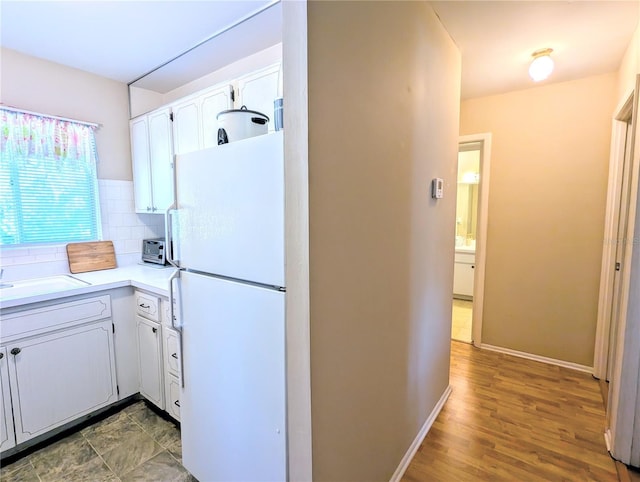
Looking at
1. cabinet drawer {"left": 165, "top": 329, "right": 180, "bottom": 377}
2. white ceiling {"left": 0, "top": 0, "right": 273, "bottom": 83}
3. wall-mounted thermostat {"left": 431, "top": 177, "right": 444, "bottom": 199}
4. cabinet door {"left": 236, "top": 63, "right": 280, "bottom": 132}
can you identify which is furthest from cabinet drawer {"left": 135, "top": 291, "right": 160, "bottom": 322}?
wall-mounted thermostat {"left": 431, "top": 177, "right": 444, "bottom": 199}

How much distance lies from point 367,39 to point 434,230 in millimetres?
1129

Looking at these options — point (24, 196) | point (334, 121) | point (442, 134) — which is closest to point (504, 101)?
point (442, 134)

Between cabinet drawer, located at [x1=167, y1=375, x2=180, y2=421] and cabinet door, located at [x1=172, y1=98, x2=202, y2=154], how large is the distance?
1573 mm

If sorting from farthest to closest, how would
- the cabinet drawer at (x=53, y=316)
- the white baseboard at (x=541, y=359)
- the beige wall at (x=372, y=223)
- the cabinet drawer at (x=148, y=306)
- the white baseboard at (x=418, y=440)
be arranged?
1. the white baseboard at (x=541, y=359)
2. the cabinet drawer at (x=148, y=306)
3. the cabinet drawer at (x=53, y=316)
4. the white baseboard at (x=418, y=440)
5. the beige wall at (x=372, y=223)

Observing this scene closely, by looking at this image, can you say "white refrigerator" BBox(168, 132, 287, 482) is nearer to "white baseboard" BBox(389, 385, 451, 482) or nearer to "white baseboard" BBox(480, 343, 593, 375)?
"white baseboard" BBox(389, 385, 451, 482)

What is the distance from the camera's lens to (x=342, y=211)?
A: 1080 mm

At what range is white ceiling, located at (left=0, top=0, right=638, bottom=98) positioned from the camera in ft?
5.46

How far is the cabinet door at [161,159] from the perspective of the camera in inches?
94.8

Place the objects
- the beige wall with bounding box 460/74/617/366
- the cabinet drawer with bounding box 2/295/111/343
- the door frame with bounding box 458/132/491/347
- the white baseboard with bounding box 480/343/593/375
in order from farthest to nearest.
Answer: the door frame with bounding box 458/132/491/347, the white baseboard with bounding box 480/343/593/375, the beige wall with bounding box 460/74/617/366, the cabinet drawer with bounding box 2/295/111/343

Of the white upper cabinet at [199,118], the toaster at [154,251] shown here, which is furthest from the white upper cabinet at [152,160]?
the toaster at [154,251]

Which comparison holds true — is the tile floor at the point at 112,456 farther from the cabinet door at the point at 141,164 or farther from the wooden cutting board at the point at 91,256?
the cabinet door at the point at 141,164

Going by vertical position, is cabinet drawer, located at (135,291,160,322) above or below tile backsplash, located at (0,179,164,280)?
below

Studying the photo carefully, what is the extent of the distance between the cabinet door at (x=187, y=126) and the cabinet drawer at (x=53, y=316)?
3.90ft

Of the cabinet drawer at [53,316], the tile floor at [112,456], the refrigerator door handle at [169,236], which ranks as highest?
the refrigerator door handle at [169,236]
